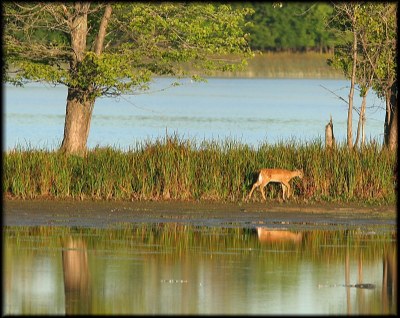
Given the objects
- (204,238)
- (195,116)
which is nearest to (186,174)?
(204,238)

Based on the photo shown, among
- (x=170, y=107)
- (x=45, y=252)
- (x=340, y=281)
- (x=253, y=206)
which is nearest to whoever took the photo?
(x=340, y=281)

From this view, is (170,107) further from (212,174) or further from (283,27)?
(212,174)

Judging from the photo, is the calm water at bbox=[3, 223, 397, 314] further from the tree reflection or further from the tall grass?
the tall grass

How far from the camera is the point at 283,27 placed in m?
87.6

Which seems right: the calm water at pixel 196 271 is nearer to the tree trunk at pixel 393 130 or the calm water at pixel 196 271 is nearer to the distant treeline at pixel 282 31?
the tree trunk at pixel 393 130

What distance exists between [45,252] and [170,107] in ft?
156

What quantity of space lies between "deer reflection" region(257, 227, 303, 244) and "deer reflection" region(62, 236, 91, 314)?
2815mm

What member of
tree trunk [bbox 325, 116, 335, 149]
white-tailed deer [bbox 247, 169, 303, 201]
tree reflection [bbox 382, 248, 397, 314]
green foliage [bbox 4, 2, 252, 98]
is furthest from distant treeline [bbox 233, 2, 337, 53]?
tree reflection [bbox 382, 248, 397, 314]

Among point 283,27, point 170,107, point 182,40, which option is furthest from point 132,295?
point 283,27

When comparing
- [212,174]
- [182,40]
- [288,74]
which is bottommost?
[212,174]

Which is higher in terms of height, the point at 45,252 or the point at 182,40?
the point at 182,40

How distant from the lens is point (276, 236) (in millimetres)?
18594

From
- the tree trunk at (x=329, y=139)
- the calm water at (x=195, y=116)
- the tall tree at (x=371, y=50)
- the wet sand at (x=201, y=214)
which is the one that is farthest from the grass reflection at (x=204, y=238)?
the calm water at (x=195, y=116)

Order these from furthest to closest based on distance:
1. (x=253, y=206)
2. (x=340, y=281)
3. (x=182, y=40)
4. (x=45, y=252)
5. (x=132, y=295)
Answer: (x=182, y=40) < (x=253, y=206) < (x=45, y=252) < (x=340, y=281) < (x=132, y=295)
